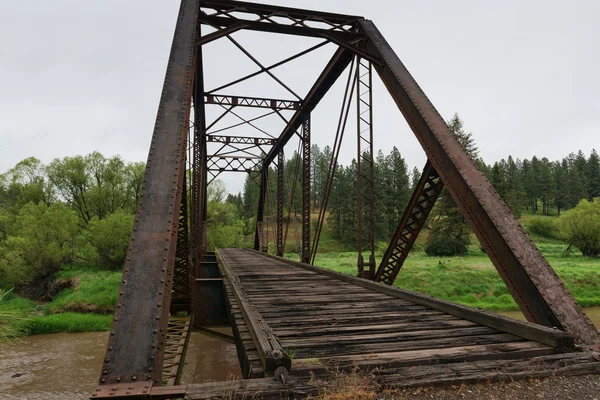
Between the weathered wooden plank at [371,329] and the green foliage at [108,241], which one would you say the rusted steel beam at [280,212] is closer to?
the weathered wooden plank at [371,329]

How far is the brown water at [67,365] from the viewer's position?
1054 cm

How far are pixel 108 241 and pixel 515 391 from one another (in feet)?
99.4

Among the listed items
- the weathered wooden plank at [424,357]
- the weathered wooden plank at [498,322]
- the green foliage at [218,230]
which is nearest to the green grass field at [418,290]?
the green foliage at [218,230]

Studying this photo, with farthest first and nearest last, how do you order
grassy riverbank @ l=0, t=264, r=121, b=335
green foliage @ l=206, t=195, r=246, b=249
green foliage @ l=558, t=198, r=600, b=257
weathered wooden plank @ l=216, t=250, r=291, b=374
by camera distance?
green foliage @ l=206, t=195, r=246, b=249, green foliage @ l=558, t=198, r=600, b=257, grassy riverbank @ l=0, t=264, r=121, b=335, weathered wooden plank @ l=216, t=250, r=291, b=374

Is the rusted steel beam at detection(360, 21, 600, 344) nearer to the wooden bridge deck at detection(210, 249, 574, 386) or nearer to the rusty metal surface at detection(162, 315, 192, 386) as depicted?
the wooden bridge deck at detection(210, 249, 574, 386)

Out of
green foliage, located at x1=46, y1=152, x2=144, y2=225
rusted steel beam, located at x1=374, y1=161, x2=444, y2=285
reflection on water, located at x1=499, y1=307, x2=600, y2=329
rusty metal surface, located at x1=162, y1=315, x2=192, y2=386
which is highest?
green foliage, located at x1=46, y1=152, x2=144, y2=225

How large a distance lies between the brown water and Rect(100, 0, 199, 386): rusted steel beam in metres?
8.40

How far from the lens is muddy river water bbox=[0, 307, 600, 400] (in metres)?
10.5

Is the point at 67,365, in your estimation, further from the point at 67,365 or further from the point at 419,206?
the point at 419,206

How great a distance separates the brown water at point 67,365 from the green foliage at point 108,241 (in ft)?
39.9

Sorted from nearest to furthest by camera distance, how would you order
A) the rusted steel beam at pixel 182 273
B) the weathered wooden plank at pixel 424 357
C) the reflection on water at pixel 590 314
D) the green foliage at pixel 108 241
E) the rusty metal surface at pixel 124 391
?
the rusty metal surface at pixel 124 391 → the weathered wooden plank at pixel 424 357 → the rusted steel beam at pixel 182 273 → the reflection on water at pixel 590 314 → the green foliage at pixel 108 241

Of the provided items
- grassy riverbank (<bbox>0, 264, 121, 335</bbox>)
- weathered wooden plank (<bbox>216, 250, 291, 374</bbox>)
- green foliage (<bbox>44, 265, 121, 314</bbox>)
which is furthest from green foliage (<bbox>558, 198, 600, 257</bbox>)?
weathered wooden plank (<bbox>216, 250, 291, 374</bbox>)

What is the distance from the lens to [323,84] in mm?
10312

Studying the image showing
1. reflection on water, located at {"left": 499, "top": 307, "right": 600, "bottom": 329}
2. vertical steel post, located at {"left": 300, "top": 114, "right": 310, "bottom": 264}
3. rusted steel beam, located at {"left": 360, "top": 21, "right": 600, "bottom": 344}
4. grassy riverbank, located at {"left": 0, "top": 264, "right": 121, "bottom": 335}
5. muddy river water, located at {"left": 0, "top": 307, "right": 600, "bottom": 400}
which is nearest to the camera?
rusted steel beam, located at {"left": 360, "top": 21, "right": 600, "bottom": 344}
